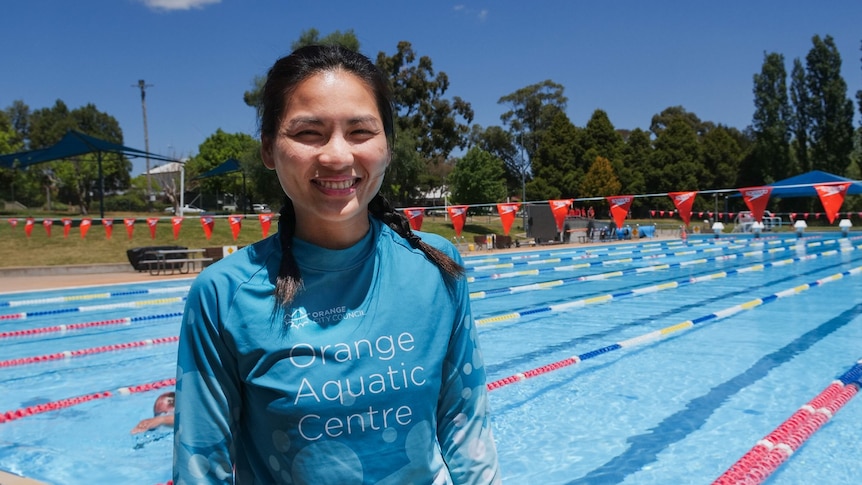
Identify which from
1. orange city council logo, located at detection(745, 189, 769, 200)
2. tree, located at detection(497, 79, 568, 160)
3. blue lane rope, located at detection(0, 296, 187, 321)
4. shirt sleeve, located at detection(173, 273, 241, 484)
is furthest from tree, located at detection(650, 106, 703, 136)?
shirt sleeve, located at detection(173, 273, 241, 484)

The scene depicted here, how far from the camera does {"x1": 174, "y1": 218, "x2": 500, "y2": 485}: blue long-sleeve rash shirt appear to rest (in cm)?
116

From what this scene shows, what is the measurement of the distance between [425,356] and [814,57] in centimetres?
5277

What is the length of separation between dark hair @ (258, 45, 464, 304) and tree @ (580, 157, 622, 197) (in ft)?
156

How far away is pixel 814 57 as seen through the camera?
4503cm

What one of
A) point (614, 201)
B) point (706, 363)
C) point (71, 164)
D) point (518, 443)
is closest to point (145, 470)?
point (518, 443)

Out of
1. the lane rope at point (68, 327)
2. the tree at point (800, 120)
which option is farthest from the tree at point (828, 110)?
the lane rope at point (68, 327)

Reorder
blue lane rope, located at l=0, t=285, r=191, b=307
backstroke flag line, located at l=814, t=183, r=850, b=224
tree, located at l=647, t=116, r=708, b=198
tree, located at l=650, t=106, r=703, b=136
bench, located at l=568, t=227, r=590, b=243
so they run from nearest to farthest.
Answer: blue lane rope, located at l=0, t=285, r=191, b=307 → backstroke flag line, located at l=814, t=183, r=850, b=224 → bench, located at l=568, t=227, r=590, b=243 → tree, located at l=647, t=116, r=708, b=198 → tree, located at l=650, t=106, r=703, b=136

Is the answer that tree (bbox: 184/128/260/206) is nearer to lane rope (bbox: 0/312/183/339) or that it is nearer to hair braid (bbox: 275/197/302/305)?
lane rope (bbox: 0/312/183/339)

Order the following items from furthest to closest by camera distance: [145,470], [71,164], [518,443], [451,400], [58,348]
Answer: [71,164]
[58,348]
[518,443]
[145,470]
[451,400]

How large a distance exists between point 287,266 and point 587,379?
5.65m

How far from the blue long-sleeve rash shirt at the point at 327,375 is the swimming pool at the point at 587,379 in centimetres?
326

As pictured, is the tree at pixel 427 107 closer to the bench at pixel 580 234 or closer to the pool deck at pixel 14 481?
the bench at pixel 580 234

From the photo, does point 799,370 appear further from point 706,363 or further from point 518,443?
point 518,443

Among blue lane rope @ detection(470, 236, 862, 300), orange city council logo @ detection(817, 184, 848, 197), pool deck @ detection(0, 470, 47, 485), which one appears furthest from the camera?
orange city council logo @ detection(817, 184, 848, 197)
